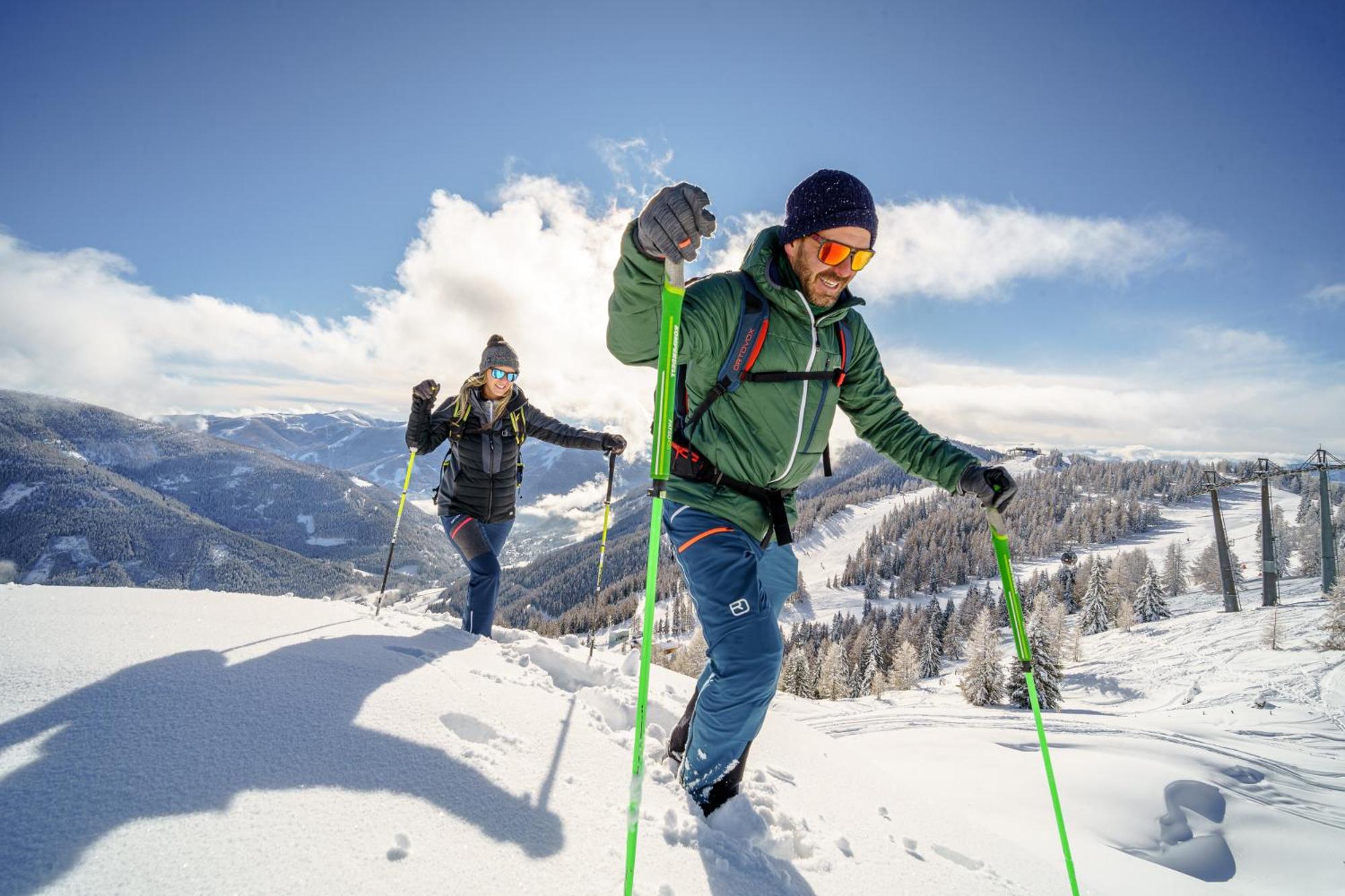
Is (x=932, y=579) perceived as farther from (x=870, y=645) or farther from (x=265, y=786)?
(x=265, y=786)

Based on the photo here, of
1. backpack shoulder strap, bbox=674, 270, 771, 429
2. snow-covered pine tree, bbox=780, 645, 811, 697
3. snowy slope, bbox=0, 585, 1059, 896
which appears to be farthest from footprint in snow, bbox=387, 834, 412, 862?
snow-covered pine tree, bbox=780, 645, 811, 697

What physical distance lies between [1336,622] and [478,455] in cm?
3707

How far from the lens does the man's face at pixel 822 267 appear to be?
3111 millimetres

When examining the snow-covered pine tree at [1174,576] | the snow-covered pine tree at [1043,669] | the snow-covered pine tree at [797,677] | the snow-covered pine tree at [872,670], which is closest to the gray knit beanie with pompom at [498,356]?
the snow-covered pine tree at [1043,669]

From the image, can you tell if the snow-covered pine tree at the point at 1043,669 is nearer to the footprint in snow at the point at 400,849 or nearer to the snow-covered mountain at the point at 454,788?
the snow-covered mountain at the point at 454,788

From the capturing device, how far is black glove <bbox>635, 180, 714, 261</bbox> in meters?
2.25

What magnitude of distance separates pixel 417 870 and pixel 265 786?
681 mm

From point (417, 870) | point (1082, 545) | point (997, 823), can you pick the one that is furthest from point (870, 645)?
point (1082, 545)

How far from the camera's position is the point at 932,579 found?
346 feet

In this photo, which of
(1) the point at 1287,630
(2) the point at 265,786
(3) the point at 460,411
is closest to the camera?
(2) the point at 265,786

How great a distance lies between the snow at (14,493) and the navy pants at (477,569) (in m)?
288

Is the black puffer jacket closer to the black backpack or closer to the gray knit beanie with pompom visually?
the gray knit beanie with pompom

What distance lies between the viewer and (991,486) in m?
3.35

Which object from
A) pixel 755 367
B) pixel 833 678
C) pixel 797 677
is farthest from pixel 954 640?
pixel 755 367
